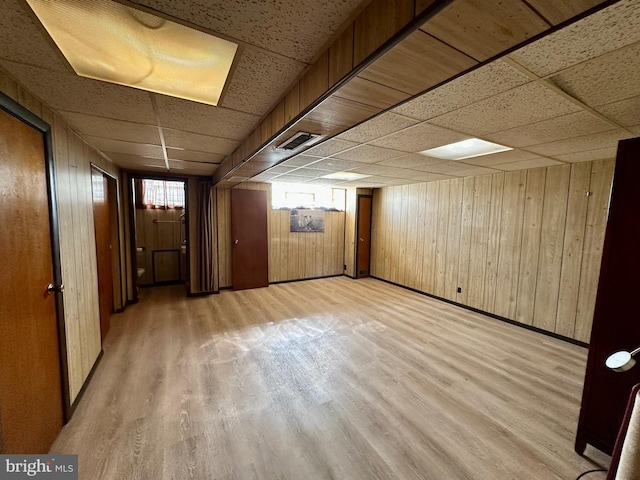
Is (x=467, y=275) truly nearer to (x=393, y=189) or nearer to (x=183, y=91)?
(x=393, y=189)

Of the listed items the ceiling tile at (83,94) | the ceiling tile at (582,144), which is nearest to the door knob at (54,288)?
the ceiling tile at (83,94)

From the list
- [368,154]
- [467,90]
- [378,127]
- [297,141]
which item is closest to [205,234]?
[368,154]

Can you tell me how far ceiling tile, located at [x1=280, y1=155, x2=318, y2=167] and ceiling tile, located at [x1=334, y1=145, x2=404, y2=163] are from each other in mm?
328

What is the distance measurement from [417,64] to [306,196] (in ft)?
18.2

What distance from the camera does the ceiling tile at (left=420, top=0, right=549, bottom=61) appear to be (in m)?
0.72

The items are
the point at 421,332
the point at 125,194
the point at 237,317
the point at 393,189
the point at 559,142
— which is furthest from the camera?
the point at 393,189

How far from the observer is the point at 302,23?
1054mm

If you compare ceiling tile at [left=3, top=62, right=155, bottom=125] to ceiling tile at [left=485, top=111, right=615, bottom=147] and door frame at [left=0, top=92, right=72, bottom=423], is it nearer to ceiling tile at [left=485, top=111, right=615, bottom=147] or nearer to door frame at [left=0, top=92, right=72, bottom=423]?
door frame at [left=0, top=92, right=72, bottom=423]

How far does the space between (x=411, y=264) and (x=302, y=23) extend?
5116mm

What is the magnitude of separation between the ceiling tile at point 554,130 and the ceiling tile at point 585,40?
819 millimetres

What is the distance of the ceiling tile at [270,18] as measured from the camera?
958 millimetres

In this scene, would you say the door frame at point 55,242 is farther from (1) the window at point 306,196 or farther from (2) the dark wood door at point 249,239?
(1) the window at point 306,196

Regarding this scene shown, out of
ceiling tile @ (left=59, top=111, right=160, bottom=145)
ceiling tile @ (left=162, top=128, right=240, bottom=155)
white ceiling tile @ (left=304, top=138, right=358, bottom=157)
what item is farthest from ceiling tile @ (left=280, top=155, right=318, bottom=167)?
ceiling tile @ (left=59, top=111, right=160, bottom=145)

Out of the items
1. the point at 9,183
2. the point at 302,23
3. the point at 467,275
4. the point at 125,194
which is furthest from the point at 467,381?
the point at 125,194
